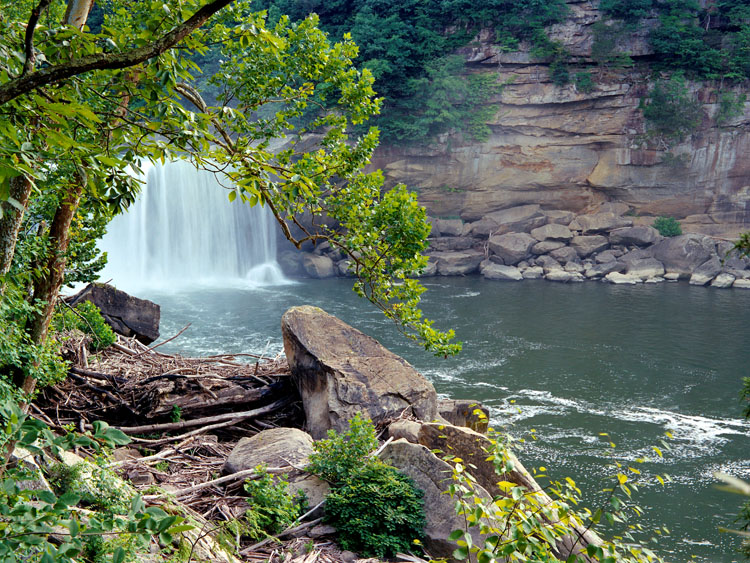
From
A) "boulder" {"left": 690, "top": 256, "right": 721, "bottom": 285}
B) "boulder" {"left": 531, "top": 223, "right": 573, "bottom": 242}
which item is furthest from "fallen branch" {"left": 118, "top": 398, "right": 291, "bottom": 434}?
"boulder" {"left": 690, "top": 256, "right": 721, "bottom": 285}

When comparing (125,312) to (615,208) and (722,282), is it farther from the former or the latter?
(615,208)

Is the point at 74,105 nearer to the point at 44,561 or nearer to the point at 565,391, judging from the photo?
the point at 44,561

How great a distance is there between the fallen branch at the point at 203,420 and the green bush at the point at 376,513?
2.20m

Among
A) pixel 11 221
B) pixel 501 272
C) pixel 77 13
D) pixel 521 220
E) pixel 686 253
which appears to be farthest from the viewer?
pixel 521 220

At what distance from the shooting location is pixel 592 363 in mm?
17547

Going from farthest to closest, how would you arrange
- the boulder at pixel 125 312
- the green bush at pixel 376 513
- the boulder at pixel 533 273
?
the boulder at pixel 533 273, the boulder at pixel 125 312, the green bush at pixel 376 513

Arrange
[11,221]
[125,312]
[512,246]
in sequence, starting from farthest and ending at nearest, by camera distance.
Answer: [512,246]
[125,312]
[11,221]

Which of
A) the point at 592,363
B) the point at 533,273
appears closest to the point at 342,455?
the point at 592,363

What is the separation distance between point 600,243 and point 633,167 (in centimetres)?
471

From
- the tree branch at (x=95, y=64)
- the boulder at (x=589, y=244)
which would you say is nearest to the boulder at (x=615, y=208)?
the boulder at (x=589, y=244)

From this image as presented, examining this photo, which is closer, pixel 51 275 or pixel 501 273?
pixel 51 275

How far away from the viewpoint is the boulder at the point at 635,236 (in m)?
31.5

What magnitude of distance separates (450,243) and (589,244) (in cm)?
699

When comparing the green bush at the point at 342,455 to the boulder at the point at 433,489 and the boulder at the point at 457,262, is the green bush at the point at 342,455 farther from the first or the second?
the boulder at the point at 457,262
